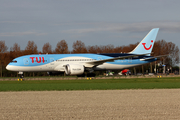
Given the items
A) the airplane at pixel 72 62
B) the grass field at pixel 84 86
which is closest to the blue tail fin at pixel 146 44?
the airplane at pixel 72 62

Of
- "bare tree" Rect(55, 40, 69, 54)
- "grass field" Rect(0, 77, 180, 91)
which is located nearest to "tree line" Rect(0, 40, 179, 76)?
"bare tree" Rect(55, 40, 69, 54)

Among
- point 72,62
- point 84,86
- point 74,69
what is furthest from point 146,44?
point 84,86

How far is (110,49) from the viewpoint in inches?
3750

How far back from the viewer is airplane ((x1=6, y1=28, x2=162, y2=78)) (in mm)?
35750

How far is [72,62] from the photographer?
3703 centimetres

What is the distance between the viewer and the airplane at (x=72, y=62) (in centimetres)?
3575

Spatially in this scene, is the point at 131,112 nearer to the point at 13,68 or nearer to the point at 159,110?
the point at 159,110

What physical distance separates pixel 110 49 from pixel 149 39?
52.1 meters

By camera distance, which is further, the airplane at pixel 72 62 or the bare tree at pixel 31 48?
the bare tree at pixel 31 48

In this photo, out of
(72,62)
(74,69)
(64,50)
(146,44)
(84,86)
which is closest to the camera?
(84,86)

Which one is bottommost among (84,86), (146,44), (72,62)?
(84,86)

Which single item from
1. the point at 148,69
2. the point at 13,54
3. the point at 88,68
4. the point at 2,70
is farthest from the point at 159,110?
the point at 148,69

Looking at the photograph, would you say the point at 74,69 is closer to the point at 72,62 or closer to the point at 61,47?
the point at 72,62

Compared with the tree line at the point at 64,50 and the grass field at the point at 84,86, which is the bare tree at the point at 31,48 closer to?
the tree line at the point at 64,50
